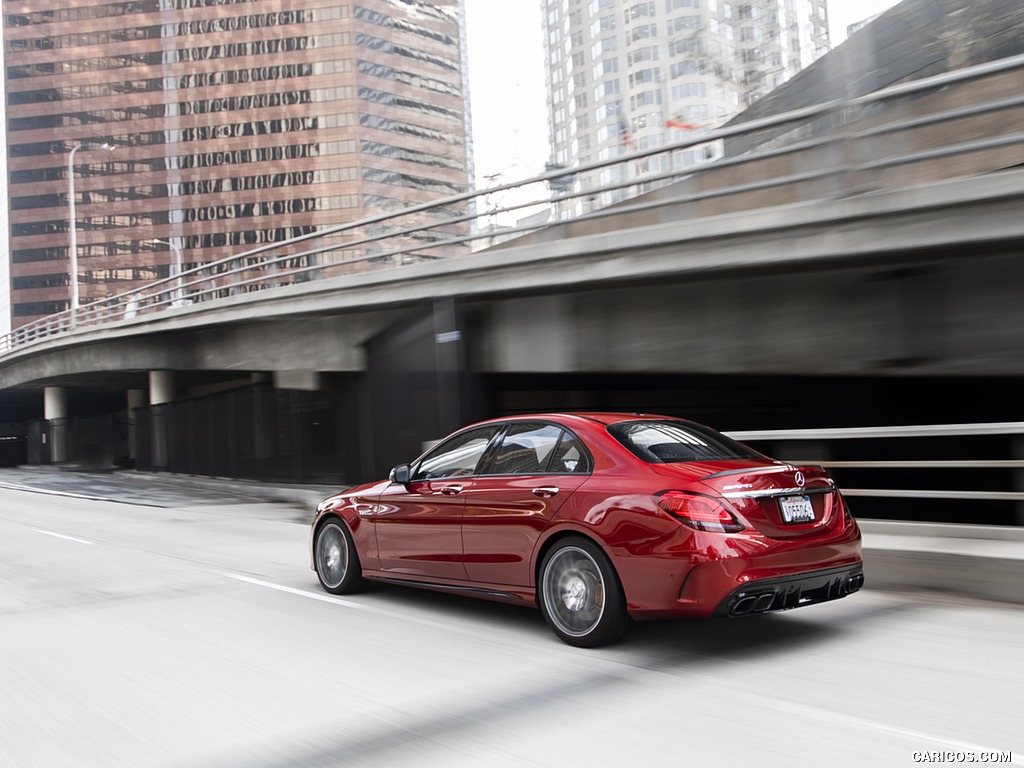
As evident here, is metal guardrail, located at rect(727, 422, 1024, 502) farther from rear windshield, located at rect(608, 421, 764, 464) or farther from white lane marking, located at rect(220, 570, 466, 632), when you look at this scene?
white lane marking, located at rect(220, 570, 466, 632)

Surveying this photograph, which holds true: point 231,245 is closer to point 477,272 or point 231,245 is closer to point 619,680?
point 477,272

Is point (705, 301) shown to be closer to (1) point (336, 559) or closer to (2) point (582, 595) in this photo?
(1) point (336, 559)

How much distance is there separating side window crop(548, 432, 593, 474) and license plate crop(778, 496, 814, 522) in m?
1.17

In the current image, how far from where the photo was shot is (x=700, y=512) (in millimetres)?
5254

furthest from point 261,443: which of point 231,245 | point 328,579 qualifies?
point 231,245

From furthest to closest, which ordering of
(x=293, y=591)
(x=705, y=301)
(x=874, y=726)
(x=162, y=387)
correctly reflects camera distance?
(x=162, y=387) < (x=705, y=301) < (x=293, y=591) < (x=874, y=726)

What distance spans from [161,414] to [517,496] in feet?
100

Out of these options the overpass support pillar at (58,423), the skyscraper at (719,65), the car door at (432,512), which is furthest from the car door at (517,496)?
the overpass support pillar at (58,423)

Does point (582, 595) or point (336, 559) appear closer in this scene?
point (582, 595)

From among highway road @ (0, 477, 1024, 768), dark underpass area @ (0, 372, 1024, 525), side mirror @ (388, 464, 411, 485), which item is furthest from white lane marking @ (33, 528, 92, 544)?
side mirror @ (388, 464, 411, 485)

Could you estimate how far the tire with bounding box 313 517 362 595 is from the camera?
25.7 feet

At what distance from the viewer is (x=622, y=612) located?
5531 millimetres

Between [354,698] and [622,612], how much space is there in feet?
5.27

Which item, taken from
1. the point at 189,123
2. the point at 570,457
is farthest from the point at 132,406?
the point at 189,123
